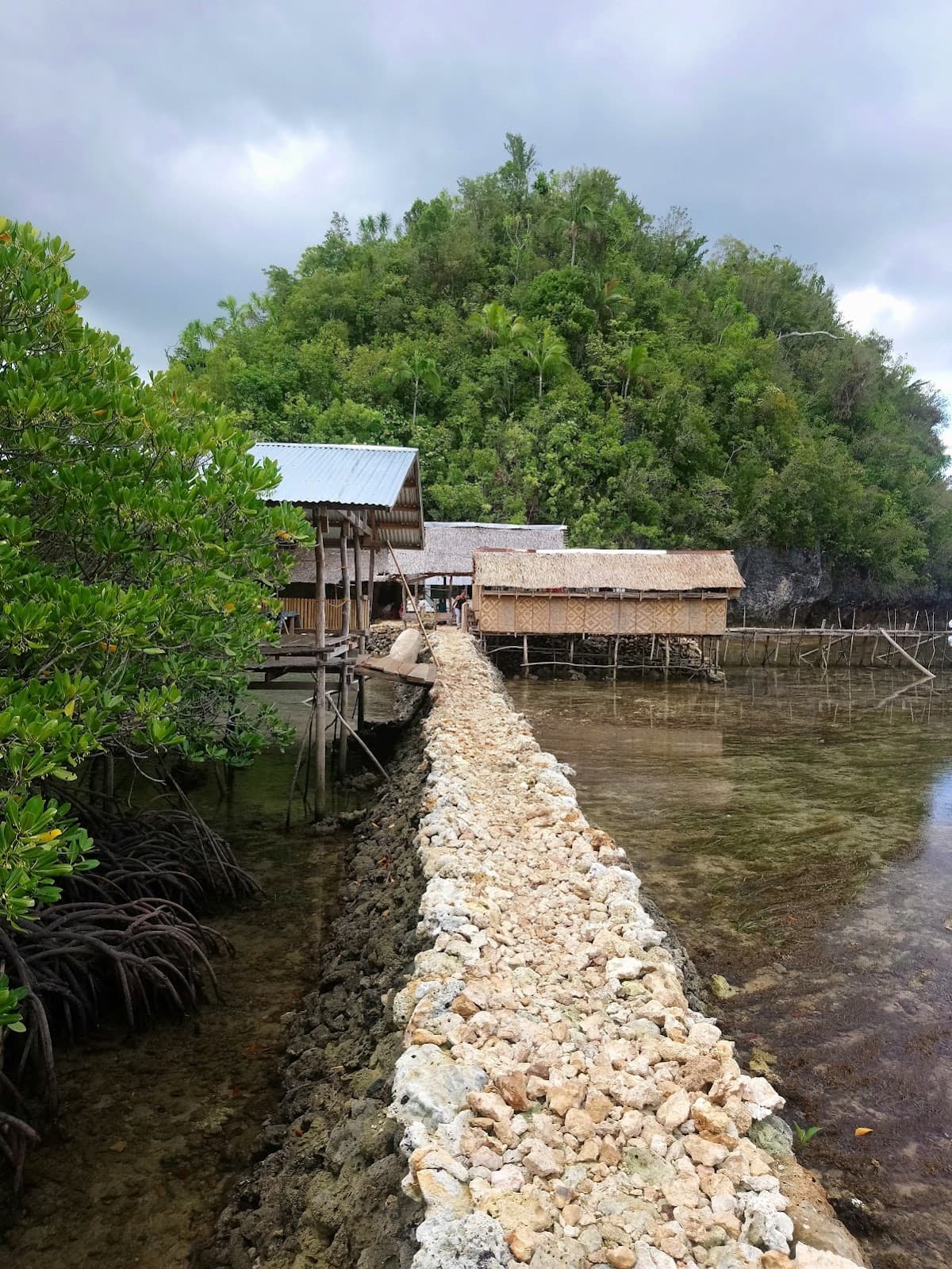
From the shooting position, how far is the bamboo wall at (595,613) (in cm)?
2317

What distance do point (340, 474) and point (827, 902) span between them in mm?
7247

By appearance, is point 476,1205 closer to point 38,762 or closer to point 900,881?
point 38,762

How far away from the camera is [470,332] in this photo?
37406 millimetres

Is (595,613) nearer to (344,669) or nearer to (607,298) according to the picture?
(344,669)

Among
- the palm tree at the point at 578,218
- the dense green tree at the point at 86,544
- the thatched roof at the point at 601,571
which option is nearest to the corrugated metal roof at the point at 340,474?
the dense green tree at the point at 86,544

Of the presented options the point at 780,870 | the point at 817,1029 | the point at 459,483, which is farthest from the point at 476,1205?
the point at 459,483

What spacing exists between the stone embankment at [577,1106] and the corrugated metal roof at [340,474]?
4942 millimetres

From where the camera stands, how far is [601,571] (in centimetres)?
2344

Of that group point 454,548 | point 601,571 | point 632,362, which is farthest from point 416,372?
point 601,571

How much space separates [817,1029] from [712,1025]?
84.8 inches

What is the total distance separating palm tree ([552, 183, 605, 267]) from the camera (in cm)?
4025

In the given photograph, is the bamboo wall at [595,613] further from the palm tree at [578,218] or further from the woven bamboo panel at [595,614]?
the palm tree at [578,218]

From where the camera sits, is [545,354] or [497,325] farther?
[497,325]

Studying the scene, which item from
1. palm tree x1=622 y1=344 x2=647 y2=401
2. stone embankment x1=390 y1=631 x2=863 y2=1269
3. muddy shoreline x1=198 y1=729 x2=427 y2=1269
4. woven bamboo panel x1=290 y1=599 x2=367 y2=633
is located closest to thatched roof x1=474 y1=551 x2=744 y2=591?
woven bamboo panel x1=290 y1=599 x2=367 y2=633
